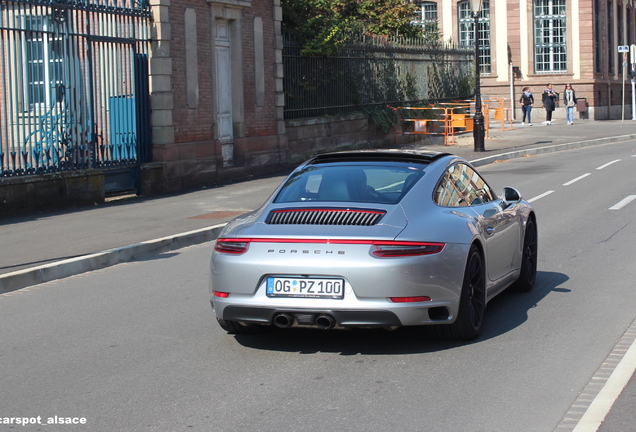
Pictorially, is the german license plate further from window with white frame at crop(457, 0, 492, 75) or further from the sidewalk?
window with white frame at crop(457, 0, 492, 75)

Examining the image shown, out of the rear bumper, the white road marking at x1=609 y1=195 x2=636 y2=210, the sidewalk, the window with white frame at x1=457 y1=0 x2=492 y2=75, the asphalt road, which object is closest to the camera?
the asphalt road

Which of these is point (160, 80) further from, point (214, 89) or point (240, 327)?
point (240, 327)

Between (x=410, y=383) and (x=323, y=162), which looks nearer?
(x=410, y=383)

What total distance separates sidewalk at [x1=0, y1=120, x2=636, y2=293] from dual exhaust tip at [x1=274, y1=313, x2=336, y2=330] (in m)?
4.47

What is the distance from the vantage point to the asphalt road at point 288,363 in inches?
205

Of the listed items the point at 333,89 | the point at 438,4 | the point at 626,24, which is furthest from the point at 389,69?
the point at 626,24

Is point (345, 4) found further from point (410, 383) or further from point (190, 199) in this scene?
point (410, 383)

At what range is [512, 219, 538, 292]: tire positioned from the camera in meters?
8.54

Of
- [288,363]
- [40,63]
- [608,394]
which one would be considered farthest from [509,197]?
[40,63]

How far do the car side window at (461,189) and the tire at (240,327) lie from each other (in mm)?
1670

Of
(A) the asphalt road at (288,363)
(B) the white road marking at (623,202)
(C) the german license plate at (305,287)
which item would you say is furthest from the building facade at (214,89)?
(C) the german license plate at (305,287)

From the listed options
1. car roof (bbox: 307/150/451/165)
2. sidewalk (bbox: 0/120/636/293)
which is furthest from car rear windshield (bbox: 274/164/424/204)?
sidewalk (bbox: 0/120/636/293)

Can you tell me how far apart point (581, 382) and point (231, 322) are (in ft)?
8.51

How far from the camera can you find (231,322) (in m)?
6.89
